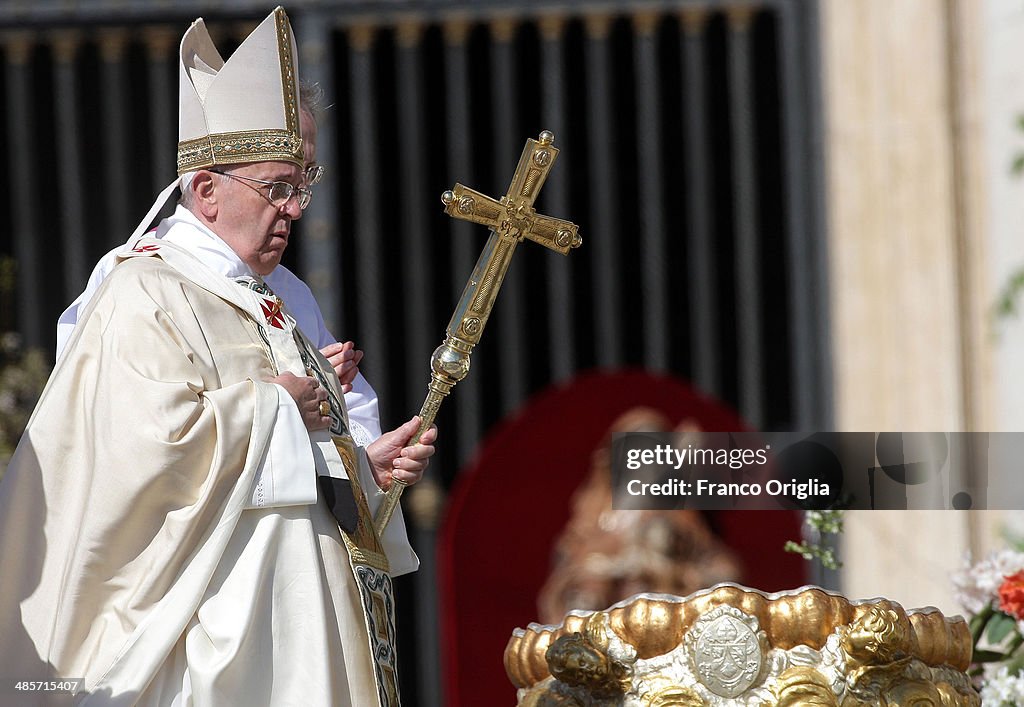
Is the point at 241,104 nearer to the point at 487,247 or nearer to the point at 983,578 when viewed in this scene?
the point at 487,247

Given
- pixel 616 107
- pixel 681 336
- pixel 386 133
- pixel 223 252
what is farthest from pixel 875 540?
pixel 223 252

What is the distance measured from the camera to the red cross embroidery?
336 centimetres

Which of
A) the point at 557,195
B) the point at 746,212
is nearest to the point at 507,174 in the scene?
the point at 557,195

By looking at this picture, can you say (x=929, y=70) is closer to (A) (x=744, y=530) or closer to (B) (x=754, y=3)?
(B) (x=754, y=3)

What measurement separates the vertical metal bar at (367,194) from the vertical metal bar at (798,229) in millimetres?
1284

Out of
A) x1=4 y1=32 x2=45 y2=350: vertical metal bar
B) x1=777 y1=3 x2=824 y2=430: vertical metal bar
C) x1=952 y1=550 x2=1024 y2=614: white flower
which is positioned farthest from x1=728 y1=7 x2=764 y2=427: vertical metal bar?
x1=952 y1=550 x2=1024 y2=614: white flower

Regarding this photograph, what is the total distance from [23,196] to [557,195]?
1.67 meters

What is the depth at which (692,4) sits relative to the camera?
618cm

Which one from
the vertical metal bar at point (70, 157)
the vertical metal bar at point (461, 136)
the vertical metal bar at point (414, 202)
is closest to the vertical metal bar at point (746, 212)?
the vertical metal bar at point (461, 136)

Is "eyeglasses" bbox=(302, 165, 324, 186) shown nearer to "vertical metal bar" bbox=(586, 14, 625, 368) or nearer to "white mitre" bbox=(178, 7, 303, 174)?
"white mitre" bbox=(178, 7, 303, 174)

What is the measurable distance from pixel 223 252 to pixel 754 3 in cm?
321

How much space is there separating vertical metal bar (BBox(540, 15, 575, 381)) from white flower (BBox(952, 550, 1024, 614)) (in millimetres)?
2502

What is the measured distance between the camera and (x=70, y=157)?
20.3ft

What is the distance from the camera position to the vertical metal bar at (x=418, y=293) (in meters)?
6.07
